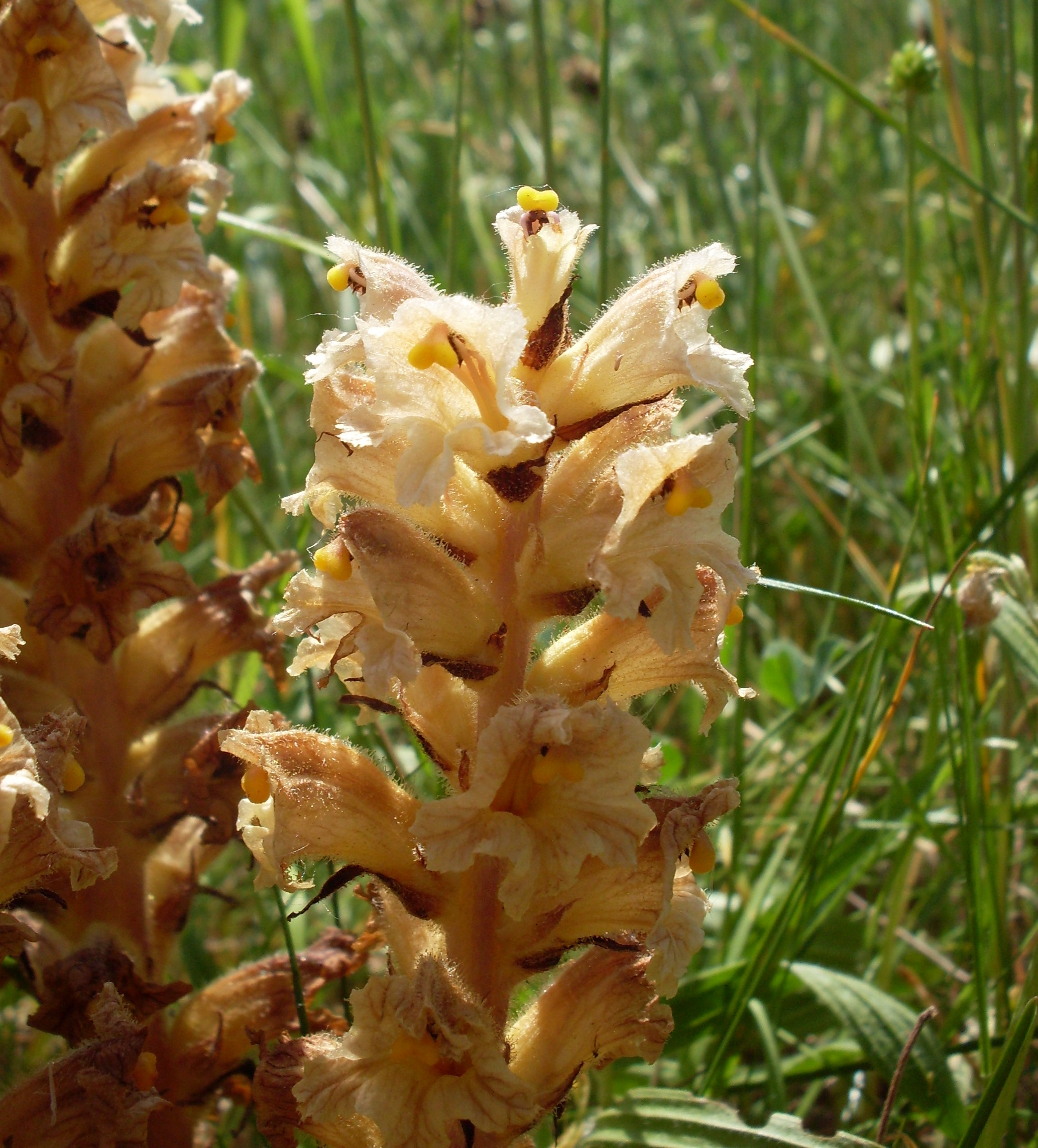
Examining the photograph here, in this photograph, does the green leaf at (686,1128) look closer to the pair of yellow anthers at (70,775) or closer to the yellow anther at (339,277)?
the pair of yellow anthers at (70,775)

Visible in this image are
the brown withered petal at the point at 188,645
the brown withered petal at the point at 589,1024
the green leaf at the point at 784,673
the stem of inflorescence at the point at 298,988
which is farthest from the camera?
the green leaf at the point at 784,673

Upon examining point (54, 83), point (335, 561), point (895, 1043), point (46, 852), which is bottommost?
point (895, 1043)

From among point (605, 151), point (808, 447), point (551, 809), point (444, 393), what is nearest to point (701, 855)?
point (551, 809)

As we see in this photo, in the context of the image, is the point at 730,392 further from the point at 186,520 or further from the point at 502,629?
Result: the point at 186,520

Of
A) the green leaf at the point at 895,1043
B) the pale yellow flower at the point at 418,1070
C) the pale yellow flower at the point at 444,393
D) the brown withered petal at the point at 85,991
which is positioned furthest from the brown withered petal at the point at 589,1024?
the pale yellow flower at the point at 444,393

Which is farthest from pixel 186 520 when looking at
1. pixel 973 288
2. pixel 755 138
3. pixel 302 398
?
pixel 973 288

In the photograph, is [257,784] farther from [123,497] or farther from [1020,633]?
[1020,633]
